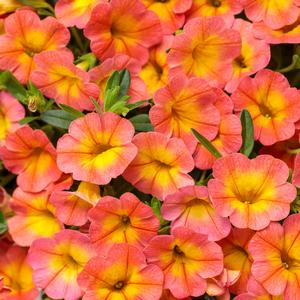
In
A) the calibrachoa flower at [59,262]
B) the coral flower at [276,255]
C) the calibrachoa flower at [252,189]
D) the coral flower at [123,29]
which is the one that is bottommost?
the calibrachoa flower at [59,262]

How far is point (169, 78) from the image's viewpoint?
3.14ft

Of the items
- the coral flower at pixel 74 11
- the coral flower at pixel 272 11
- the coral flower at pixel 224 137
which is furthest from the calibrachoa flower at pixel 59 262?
the coral flower at pixel 272 11

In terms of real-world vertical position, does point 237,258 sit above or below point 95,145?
below

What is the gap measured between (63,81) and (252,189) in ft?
1.07

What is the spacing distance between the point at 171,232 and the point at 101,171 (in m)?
0.13

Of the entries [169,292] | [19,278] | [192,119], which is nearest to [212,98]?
[192,119]

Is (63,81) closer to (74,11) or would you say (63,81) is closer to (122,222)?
(74,11)

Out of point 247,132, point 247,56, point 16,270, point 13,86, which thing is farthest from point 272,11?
point 16,270

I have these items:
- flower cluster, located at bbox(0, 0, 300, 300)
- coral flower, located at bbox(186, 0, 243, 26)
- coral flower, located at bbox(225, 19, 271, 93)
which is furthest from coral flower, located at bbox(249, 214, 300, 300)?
coral flower, located at bbox(186, 0, 243, 26)

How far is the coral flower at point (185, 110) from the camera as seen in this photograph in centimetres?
91

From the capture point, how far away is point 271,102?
95cm

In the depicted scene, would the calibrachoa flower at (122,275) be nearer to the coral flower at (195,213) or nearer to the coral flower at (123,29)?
the coral flower at (195,213)

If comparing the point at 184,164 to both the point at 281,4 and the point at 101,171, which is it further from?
the point at 281,4

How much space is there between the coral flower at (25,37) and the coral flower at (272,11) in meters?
0.29
